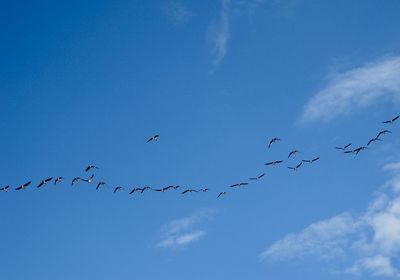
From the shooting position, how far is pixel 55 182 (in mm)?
68312

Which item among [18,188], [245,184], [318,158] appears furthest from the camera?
[245,184]

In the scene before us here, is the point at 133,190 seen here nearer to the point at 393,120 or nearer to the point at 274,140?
the point at 274,140

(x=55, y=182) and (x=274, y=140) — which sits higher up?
(x=274, y=140)

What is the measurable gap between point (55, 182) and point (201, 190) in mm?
19415

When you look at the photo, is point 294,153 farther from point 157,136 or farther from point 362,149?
point 157,136

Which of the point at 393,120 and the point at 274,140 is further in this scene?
the point at 274,140

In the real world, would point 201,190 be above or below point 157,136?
below

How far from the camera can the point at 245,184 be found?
75375 mm

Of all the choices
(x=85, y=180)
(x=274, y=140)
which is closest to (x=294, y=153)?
(x=274, y=140)

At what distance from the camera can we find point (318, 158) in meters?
70.8

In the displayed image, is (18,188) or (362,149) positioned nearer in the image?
(18,188)

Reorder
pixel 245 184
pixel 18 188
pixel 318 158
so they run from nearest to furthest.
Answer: pixel 18 188 → pixel 318 158 → pixel 245 184

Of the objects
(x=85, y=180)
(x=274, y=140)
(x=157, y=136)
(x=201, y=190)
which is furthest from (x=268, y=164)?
(x=85, y=180)

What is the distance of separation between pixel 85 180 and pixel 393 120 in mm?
39699
